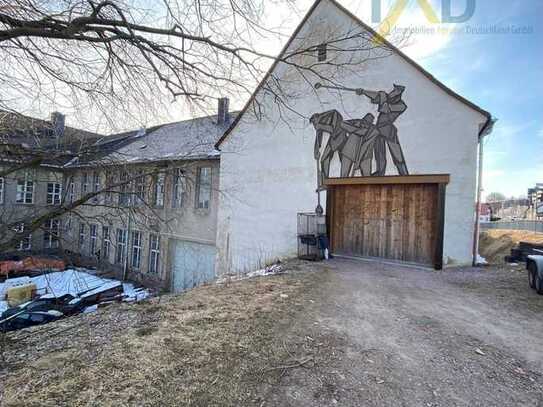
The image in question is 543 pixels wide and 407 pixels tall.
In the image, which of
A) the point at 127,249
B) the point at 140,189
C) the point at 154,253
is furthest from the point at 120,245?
the point at 140,189

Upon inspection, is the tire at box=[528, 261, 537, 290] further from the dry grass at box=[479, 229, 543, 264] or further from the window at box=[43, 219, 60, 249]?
the window at box=[43, 219, 60, 249]

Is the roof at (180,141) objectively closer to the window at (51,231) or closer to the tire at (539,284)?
the window at (51,231)

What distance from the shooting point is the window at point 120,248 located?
15375 mm

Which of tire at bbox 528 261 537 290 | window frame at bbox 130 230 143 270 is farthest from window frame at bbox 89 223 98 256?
tire at bbox 528 261 537 290

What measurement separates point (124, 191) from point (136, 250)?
475 inches

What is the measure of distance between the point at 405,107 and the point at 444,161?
6.09 ft

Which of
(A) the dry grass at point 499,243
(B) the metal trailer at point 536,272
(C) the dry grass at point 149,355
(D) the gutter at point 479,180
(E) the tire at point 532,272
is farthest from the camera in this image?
(A) the dry grass at point 499,243

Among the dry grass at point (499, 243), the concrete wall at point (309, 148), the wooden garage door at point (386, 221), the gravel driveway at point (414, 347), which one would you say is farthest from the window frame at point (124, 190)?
the dry grass at point (499, 243)

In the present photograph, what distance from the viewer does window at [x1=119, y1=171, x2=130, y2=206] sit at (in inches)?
166

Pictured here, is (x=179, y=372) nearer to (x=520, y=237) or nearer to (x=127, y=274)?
(x=127, y=274)

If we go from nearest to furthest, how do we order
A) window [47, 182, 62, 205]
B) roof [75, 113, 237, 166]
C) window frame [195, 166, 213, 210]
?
window [47, 182, 62, 205], roof [75, 113, 237, 166], window frame [195, 166, 213, 210]

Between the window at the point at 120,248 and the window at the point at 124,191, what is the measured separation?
40.4ft

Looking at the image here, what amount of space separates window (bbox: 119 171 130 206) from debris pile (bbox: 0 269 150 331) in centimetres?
540

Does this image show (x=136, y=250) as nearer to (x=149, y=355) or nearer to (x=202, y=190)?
(x=202, y=190)
